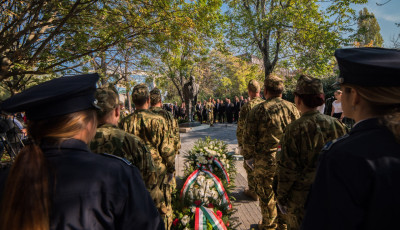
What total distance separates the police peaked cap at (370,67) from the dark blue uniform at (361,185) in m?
0.20

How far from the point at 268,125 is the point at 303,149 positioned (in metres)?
1.21

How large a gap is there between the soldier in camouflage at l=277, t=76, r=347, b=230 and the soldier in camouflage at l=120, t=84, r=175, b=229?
162 centimetres

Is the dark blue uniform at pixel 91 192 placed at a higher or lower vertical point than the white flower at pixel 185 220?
higher

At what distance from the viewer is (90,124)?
1198mm

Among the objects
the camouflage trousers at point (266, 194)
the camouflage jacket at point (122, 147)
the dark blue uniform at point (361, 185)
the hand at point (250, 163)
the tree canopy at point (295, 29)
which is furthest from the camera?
the tree canopy at point (295, 29)

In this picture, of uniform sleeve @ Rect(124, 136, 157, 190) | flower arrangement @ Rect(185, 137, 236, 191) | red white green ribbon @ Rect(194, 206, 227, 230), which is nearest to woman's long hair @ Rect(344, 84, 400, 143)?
uniform sleeve @ Rect(124, 136, 157, 190)

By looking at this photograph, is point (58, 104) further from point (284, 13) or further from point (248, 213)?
point (284, 13)

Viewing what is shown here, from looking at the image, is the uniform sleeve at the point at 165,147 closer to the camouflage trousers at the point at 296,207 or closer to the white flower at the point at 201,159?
the white flower at the point at 201,159

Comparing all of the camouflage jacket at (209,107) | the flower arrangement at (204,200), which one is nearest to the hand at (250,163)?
the flower arrangement at (204,200)

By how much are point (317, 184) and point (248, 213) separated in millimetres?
3412

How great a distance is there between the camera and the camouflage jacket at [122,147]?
205 cm

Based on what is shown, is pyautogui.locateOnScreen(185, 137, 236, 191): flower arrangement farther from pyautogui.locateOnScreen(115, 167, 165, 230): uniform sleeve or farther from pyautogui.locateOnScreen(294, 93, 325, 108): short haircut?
pyautogui.locateOnScreen(115, 167, 165, 230): uniform sleeve

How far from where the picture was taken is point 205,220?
107 inches

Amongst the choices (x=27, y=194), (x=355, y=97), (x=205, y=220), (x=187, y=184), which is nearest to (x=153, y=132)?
(x=187, y=184)
